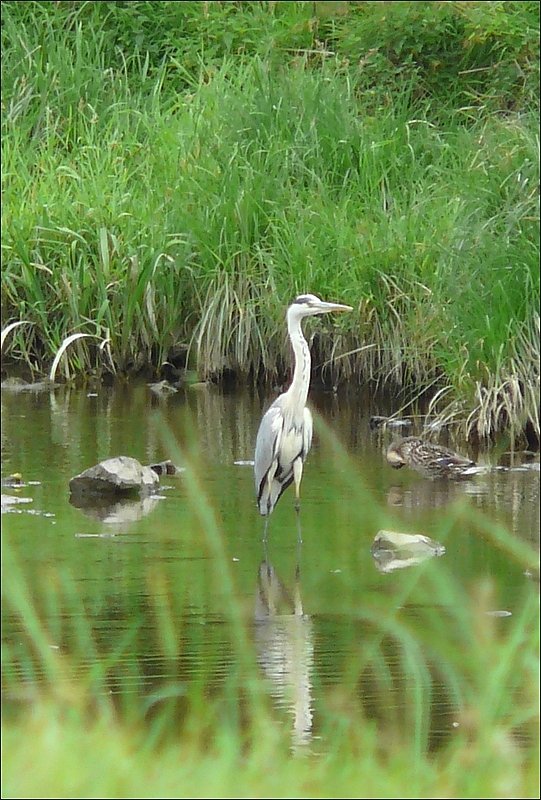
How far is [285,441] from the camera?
741cm

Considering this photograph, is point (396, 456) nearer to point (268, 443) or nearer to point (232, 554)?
point (268, 443)

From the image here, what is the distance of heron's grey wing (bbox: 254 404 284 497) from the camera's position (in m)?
7.37

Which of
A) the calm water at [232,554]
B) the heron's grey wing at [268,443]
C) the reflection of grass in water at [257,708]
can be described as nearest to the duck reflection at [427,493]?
the calm water at [232,554]

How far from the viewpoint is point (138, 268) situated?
10.6 m

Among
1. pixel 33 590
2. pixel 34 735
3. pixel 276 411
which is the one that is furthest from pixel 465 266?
pixel 34 735

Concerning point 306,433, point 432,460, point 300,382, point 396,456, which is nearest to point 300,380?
point 300,382

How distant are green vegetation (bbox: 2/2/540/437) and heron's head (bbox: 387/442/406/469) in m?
0.40

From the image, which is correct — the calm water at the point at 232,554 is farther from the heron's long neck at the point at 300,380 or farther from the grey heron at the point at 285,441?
the heron's long neck at the point at 300,380

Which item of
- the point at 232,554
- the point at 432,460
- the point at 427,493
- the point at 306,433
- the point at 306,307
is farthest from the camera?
the point at 432,460

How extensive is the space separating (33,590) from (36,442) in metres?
3.23

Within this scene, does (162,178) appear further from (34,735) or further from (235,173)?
(34,735)

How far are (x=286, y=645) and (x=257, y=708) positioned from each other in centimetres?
119

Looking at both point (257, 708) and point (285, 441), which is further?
point (285, 441)

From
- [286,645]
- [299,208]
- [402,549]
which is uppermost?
[299,208]
